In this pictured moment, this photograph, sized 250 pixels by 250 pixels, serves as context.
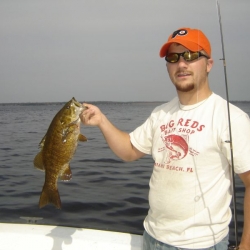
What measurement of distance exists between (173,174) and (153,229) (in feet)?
1.64

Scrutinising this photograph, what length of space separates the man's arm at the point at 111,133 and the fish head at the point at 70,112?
0.58 feet

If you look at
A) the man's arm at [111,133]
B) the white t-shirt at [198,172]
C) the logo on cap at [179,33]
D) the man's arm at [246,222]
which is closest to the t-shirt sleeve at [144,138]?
the man's arm at [111,133]

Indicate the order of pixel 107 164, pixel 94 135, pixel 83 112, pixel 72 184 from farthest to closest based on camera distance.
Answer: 1. pixel 94 135
2. pixel 107 164
3. pixel 72 184
4. pixel 83 112

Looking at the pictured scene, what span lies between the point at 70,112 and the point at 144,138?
2.40 ft

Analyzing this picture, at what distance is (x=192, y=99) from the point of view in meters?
2.83

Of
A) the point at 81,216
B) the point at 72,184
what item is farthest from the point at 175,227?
the point at 72,184

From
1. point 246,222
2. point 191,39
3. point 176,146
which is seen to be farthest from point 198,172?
point 191,39

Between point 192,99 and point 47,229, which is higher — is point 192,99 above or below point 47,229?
above

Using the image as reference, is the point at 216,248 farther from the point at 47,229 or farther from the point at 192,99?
the point at 47,229

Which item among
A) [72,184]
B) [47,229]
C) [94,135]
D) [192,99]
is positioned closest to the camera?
[192,99]

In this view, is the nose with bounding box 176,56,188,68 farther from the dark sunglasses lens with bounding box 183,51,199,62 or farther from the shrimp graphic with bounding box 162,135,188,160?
the shrimp graphic with bounding box 162,135,188,160

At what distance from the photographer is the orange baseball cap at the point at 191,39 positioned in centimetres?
284

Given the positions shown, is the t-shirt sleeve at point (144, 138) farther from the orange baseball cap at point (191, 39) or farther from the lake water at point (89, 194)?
the lake water at point (89, 194)

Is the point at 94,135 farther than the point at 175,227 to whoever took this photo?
Answer: Yes
